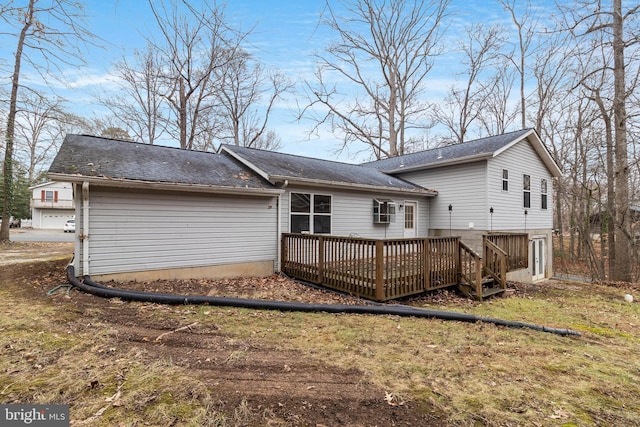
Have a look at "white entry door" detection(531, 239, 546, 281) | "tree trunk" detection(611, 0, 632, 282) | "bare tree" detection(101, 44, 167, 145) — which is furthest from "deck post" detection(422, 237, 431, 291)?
"bare tree" detection(101, 44, 167, 145)

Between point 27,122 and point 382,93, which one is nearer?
point 27,122

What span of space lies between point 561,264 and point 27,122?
30057 millimetres

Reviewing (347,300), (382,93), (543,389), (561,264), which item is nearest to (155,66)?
(382,93)

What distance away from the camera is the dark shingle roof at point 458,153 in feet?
38.2

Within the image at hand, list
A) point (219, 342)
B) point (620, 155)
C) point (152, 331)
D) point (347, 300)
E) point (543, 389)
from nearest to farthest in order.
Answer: point (543, 389) < point (219, 342) < point (152, 331) < point (347, 300) < point (620, 155)

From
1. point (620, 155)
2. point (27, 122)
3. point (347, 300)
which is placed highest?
point (27, 122)

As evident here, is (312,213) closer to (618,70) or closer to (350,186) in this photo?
(350,186)

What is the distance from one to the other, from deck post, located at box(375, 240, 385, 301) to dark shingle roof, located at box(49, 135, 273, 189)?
12.4 feet

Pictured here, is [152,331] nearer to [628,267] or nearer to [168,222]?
[168,222]

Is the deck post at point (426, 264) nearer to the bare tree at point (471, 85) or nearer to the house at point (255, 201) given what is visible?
the house at point (255, 201)

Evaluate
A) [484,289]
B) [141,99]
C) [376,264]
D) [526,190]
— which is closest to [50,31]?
[376,264]

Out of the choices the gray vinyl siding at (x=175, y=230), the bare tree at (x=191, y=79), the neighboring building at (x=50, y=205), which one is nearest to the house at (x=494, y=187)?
the gray vinyl siding at (x=175, y=230)

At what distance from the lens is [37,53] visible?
5883 mm

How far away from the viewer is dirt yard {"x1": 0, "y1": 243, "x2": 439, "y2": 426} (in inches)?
92.6
